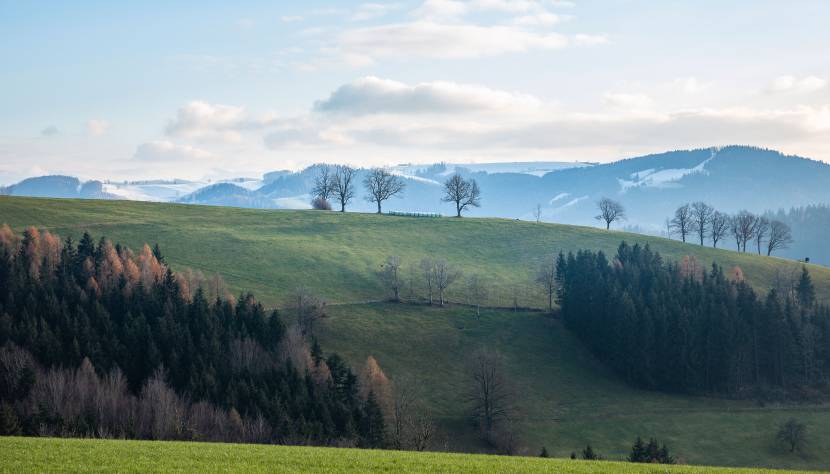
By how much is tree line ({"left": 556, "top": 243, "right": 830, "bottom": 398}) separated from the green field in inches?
182

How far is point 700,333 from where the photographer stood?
4274 inches

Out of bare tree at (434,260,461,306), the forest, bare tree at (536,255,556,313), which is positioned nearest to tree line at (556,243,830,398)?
bare tree at (536,255,556,313)

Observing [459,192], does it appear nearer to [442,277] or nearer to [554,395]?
[442,277]

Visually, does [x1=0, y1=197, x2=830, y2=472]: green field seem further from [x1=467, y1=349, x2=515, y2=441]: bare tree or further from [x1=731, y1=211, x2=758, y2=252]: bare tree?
[x1=731, y1=211, x2=758, y2=252]: bare tree

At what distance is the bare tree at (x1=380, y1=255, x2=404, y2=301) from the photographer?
12012 centimetres

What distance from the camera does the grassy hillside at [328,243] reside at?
122 metres

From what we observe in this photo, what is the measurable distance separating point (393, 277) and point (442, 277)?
376 inches

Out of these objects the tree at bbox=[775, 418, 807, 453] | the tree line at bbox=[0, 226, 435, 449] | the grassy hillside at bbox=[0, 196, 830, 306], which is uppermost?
the grassy hillside at bbox=[0, 196, 830, 306]

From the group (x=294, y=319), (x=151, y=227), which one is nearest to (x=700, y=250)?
(x=294, y=319)

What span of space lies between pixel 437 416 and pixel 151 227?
8270cm

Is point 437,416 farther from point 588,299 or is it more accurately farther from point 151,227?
point 151,227

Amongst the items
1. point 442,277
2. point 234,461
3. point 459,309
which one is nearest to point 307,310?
point 459,309

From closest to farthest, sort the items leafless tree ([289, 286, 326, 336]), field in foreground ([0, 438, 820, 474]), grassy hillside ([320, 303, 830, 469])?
field in foreground ([0, 438, 820, 474]), grassy hillside ([320, 303, 830, 469]), leafless tree ([289, 286, 326, 336])

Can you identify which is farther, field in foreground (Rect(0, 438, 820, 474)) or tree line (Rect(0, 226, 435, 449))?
tree line (Rect(0, 226, 435, 449))
